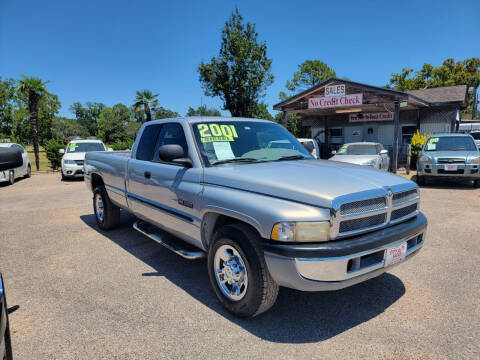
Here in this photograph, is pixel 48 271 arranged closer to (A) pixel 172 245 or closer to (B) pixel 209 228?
(A) pixel 172 245

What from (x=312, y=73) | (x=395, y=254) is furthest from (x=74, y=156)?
(x=312, y=73)

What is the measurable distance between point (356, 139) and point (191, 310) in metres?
21.8

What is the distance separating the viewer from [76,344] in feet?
8.44

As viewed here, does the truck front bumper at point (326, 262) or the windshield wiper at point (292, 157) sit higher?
the windshield wiper at point (292, 157)

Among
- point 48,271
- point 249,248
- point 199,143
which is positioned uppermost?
point 199,143

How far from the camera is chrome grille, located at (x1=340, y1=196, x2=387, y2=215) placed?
2.46 meters

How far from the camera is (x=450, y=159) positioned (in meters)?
9.84

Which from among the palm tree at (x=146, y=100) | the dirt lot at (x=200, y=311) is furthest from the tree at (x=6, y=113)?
the dirt lot at (x=200, y=311)

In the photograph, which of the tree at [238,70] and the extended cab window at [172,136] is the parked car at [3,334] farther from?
the tree at [238,70]

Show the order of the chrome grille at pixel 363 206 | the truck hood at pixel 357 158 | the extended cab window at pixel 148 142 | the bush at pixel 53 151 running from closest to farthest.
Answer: the chrome grille at pixel 363 206, the extended cab window at pixel 148 142, the truck hood at pixel 357 158, the bush at pixel 53 151

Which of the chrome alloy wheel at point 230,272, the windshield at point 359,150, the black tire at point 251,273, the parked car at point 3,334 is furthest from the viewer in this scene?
the windshield at point 359,150

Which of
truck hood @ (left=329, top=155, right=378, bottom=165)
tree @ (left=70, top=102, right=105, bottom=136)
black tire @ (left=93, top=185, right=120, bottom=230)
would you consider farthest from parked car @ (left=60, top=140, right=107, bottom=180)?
tree @ (left=70, top=102, right=105, bottom=136)

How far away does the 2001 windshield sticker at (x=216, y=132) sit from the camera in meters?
3.55

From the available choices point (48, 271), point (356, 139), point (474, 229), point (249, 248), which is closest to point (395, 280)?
point (249, 248)
